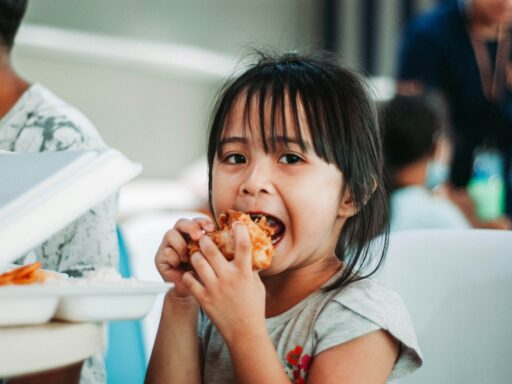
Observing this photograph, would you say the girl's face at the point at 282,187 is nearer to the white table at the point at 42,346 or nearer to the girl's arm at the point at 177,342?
the girl's arm at the point at 177,342

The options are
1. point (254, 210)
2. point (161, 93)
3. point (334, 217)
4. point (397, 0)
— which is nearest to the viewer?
point (254, 210)

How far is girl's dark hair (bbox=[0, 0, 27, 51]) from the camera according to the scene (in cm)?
122

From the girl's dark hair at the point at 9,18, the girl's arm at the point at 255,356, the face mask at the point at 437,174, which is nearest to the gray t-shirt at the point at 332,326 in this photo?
the girl's arm at the point at 255,356

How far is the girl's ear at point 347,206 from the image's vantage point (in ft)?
3.82

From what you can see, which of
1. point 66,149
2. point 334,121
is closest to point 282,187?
point 334,121

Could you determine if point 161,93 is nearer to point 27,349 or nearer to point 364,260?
point 364,260

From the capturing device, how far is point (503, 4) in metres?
2.79

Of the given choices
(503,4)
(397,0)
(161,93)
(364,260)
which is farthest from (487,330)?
(397,0)

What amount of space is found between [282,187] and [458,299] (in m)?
0.38

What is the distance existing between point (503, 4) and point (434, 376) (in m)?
2.01

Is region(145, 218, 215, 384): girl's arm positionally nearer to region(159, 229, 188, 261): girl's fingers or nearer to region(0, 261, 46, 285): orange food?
region(159, 229, 188, 261): girl's fingers

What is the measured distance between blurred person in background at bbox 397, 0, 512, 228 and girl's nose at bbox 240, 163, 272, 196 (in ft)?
6.43

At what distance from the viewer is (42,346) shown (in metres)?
0.60

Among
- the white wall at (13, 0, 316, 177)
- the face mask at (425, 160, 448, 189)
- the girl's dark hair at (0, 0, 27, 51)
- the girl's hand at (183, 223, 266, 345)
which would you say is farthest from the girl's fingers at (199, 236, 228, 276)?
the white wall at (13, 0, 316, 177)
